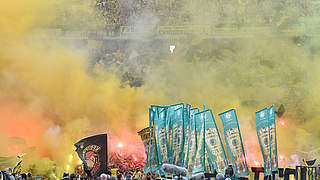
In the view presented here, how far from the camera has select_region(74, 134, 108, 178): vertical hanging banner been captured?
11.1m

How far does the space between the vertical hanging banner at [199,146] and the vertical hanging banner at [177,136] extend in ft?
1.44

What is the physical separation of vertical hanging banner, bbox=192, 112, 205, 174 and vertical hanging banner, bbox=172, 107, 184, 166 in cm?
44

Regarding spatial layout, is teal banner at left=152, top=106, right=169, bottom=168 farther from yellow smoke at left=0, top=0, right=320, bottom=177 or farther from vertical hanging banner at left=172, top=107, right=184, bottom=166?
yellow smoke at left=0, top=0, right=320, bottom=177

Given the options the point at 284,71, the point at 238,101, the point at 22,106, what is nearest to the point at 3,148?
the point at 22,106

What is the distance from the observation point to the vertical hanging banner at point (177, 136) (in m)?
10.9

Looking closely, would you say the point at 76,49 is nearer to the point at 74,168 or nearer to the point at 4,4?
the point at 4,4

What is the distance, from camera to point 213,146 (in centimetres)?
1128

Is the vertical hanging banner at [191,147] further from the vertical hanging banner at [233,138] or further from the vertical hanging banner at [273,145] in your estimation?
the vertical hanging banner at [273,145]

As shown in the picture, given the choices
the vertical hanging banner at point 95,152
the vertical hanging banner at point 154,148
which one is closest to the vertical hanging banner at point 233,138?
the vertical hanging banner at point 154,148

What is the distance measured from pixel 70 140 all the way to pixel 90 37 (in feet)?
12.6

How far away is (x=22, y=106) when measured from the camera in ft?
47.9

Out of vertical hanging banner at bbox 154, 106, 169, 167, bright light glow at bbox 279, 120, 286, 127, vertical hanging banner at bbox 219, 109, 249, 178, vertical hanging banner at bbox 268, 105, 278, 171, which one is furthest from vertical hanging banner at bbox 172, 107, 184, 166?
bright light glow at bbox 279, 120, 286, 127

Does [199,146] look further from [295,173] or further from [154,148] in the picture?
[295,173]

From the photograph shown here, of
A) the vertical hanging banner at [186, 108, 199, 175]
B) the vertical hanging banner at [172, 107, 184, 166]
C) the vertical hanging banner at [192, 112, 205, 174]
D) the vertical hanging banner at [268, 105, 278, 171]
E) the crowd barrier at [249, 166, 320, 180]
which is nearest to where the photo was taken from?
the crowd barrier at [249, 166, 320, 180]
